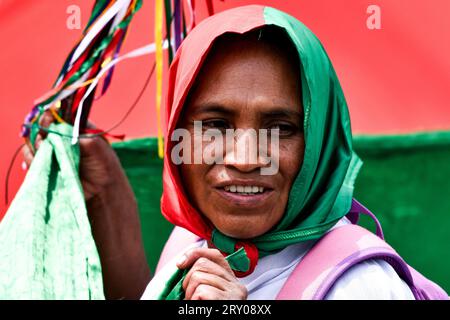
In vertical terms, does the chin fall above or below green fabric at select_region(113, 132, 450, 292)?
above

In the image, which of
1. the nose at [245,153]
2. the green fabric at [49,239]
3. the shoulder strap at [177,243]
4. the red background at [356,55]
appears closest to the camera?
the nose at [245,153]

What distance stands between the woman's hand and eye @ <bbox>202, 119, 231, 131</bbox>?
26 cm

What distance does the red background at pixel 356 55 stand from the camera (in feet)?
9.09

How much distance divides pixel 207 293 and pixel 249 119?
0.36 meters

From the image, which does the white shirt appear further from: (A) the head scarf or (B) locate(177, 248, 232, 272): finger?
(B) locate(177, 248, 232, 272): finger

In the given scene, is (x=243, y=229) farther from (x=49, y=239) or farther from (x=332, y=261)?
(x=49, y=239)

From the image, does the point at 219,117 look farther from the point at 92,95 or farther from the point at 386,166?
the point at 386,166

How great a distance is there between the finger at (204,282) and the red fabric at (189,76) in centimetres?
18

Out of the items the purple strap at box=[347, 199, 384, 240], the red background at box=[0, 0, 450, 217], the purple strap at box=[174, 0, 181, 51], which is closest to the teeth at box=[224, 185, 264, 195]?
the purple strap at box=[347, 199, 384, 240]

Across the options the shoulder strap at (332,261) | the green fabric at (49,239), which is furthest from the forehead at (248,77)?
the green fabric at (49,239)

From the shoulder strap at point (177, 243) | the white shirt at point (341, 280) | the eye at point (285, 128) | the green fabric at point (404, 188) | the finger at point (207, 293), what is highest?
the eye at point (285, 128)

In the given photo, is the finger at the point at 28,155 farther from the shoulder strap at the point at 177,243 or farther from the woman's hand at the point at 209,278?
the woman's hand at the point at 209,278

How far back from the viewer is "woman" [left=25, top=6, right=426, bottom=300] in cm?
149

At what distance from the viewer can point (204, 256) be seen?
142cm
